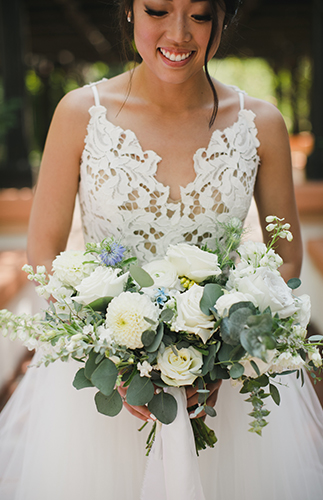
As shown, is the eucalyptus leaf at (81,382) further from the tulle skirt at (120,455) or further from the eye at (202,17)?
the eye at (202,17)

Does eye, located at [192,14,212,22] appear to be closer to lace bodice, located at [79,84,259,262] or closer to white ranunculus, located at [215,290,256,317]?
lace bodice, located at [79,84,259,262]

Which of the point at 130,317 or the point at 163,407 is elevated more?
the point at 130,317

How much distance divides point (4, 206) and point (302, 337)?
6.33 m

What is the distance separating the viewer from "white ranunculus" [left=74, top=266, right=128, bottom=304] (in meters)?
1.11

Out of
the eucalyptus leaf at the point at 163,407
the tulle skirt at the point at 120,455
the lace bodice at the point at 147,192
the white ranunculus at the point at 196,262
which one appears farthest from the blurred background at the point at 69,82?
the tulle skirt at the point at 120,455

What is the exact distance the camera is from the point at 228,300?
41.3 inches

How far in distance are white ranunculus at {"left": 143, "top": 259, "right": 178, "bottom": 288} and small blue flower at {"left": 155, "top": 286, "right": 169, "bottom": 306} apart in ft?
0.06

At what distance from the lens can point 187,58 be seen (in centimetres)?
140

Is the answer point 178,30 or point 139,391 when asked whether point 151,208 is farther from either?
point 139,391

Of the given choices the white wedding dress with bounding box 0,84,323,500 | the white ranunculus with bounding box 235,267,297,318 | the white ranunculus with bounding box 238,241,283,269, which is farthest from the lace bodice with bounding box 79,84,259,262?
the white ranunculus with bounding box 235,267,297,318

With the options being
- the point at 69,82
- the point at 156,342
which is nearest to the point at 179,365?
the point at 156,342

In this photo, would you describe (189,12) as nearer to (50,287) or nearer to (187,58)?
(187,58)

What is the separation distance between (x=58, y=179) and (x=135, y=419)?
0.79 meters

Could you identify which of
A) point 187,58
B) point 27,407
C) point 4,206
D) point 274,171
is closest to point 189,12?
point 187,58
